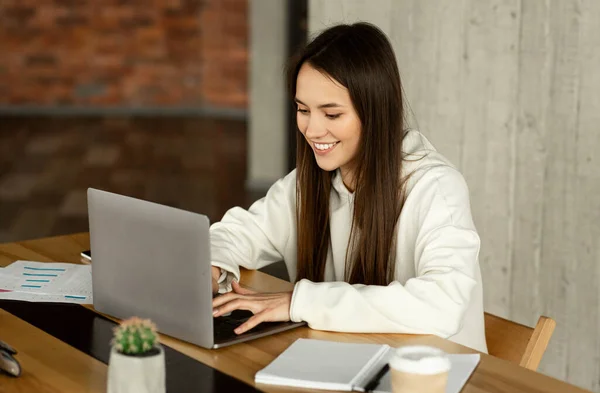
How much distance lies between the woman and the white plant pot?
0.41 meters

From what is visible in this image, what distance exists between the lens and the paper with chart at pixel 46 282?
6.86 feet

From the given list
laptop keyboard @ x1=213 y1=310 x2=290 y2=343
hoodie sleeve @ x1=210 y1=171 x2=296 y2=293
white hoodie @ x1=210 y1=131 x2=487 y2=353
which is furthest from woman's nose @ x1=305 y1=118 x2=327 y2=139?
laptop keyboard @ x1=213 y1=310 x2=290 y2=343

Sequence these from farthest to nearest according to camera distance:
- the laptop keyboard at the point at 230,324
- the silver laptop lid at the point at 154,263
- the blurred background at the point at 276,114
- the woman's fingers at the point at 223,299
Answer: the blurred background at the point at 276,114 → the woman's fingers at the point at 223,299 → the laptop keyboard at the point at 230,324 → the silver laptop lid at the point at 154,263

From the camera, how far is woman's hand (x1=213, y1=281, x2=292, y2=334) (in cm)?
190

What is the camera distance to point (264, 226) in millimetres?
2426

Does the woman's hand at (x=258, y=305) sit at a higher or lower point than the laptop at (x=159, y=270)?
lower

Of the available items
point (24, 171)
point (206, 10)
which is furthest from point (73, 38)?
point (24, 171)

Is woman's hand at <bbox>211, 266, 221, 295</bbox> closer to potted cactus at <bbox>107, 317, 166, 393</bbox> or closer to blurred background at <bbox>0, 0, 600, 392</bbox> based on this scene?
potted cactus at <bbox>107, 317, 166, 393</bbox>

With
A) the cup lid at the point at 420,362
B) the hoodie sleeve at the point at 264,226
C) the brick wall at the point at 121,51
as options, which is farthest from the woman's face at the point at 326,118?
the brick wall at the point at 121,51

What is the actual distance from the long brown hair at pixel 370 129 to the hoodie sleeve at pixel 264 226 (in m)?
0.20

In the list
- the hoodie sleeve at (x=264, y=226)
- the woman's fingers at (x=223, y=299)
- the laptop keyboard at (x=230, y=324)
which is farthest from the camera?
the hoodie sleeve at (x=264, y=226)

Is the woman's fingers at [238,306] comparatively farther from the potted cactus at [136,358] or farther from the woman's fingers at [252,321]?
the potted cactus at [136,358]

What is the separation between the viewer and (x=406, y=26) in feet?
12.2

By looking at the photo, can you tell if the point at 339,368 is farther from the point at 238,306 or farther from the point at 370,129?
the point at 370,129
